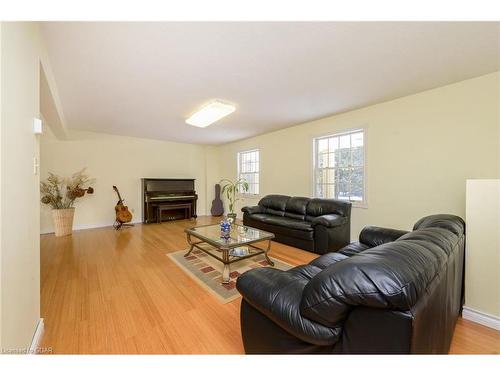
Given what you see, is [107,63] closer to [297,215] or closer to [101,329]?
[101,329]

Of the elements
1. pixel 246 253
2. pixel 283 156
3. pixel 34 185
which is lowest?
pixel 246 253

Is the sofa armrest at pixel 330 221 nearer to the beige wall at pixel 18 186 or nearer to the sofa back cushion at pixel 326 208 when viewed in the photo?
the sofa back cushion at pixel 326 208

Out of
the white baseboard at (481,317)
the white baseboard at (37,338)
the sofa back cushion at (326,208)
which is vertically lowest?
the white baseboard at (481,317)

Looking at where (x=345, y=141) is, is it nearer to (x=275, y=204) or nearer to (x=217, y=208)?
(x=275, y=204)

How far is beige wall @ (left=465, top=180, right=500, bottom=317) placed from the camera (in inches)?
63.4

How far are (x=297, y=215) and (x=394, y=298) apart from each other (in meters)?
3.33

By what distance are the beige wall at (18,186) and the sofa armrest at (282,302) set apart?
1.08 meters

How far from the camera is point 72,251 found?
336 cm

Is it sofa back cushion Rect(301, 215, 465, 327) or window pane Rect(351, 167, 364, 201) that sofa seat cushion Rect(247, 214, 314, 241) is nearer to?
window pane Rect(351, 167, 364, 201)

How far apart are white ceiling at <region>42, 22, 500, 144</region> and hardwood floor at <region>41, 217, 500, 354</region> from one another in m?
2.27

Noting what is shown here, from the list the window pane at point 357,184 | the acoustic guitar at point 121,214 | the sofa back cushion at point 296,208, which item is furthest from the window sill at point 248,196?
the acoustic guitar at point 121,214

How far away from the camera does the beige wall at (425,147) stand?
2439 millimetres

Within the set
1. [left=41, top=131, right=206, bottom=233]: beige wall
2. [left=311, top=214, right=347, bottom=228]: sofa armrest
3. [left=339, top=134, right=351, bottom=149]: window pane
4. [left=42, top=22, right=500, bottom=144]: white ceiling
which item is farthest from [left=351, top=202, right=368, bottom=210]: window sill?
[left=41, top=131, right=206, bottom=233]: beige wall
